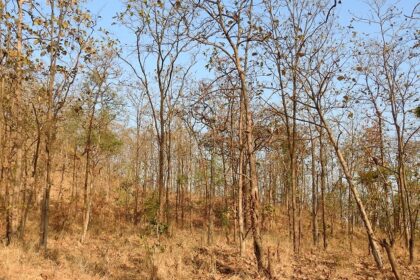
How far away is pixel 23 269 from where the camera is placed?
7.66m

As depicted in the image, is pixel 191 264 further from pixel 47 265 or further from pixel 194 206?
pixel 194 206

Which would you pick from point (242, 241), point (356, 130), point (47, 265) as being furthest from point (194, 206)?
point (47, 265)

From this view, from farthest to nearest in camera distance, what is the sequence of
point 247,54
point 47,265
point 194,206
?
point 194,206 → point 247,54 → point 47,265

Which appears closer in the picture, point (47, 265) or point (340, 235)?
point (47, 265)

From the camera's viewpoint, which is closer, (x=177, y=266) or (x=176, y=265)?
(x=177, y=266)

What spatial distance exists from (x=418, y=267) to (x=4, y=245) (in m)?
11.0

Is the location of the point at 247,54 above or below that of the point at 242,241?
above

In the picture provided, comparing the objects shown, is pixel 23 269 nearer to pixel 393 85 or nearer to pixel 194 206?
pixel 393 85

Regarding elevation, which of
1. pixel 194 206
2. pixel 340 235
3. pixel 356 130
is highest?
pixel 356 130

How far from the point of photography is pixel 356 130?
19.4 m

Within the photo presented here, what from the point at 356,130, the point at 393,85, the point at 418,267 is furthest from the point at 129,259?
the point at 356,130

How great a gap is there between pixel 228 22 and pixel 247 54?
160 inches

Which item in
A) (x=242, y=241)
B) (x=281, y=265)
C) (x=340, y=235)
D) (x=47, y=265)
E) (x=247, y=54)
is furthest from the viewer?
(x=340, y=235)

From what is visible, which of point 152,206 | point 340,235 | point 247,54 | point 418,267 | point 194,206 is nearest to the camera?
point 418,267
